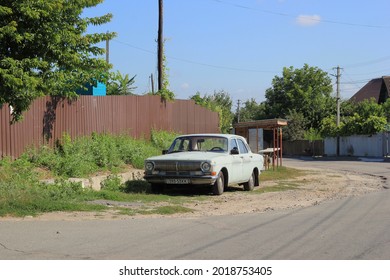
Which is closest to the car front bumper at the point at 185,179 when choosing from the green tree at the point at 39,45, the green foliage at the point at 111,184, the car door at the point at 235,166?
the car door at the point at 235,166

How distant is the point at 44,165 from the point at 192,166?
4223mm

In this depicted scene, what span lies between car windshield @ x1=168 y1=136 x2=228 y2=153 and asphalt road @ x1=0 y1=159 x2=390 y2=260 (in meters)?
4.12

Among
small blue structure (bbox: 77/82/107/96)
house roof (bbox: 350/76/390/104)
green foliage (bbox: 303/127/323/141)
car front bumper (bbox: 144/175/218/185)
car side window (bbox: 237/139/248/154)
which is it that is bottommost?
car front bumper (bbox: 144/175/218/185)

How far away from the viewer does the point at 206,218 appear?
980cm

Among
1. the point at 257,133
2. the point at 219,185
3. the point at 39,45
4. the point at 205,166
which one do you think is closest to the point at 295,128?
the point at 257,133

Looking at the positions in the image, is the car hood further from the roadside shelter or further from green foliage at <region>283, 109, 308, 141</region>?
green foliage at <region>283, 109, 308, 141</region>

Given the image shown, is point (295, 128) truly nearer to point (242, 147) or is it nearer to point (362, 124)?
point (362, 124)

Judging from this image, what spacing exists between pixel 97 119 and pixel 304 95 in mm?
45925

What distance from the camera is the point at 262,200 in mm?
13031

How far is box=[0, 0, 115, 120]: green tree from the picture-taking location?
36.3 feet

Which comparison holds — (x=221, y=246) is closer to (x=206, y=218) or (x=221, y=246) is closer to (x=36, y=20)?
(x=206, y=218)

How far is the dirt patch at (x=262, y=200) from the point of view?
10000mm

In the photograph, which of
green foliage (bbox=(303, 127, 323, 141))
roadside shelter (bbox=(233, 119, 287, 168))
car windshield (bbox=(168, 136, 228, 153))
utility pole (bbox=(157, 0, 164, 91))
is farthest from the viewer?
green foliage (bbox=(303, 127, 323, 141))

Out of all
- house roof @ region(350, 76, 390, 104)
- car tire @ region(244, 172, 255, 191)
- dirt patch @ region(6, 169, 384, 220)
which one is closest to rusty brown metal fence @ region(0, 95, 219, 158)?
dirt patch @ region(6, 169, 384, 220)
